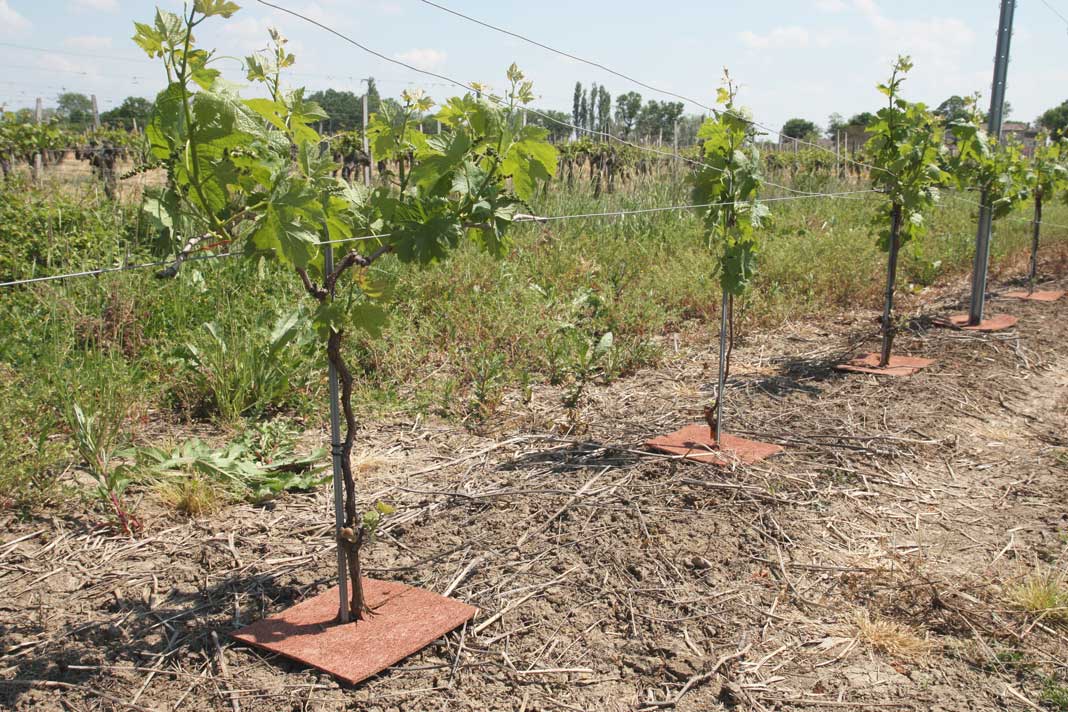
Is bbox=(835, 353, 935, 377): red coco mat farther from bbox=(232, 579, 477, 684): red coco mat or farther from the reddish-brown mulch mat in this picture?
bbox=(232, 579, 477, 684): red coco mat

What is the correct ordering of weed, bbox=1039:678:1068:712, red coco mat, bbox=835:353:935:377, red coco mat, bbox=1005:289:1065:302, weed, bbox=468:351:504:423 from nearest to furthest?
1. weed, bbox=1039:678:1068:712
2. weed, bbox=468:351:504:423
3. red coco mat, bbox=835:353:935:377
4. red coco mat, bbox=1005:289:1065:302

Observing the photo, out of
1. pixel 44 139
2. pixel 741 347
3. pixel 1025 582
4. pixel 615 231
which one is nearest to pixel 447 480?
pixel 1025 582

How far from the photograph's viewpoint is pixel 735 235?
4.11m

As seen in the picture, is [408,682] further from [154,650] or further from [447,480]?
[447,480]

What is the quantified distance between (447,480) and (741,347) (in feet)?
11.4

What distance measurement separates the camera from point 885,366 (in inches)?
226

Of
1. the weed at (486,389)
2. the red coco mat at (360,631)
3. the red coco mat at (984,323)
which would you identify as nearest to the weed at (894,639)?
the red coco mat at (360,631)

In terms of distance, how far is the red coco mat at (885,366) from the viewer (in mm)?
5641

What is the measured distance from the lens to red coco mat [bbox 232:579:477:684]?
7.77 feet

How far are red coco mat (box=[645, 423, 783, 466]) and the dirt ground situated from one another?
0.09m

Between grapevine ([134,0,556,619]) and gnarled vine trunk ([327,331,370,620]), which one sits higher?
grapevine ([134,0,556,619])

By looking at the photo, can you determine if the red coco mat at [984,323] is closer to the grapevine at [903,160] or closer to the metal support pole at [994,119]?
the metal support pole at [994,119]

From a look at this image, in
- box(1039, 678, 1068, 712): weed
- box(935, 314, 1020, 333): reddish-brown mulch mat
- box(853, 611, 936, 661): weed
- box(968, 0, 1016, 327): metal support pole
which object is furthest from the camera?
box(935, 314, 1020, 333): reddish-brown mulch mat

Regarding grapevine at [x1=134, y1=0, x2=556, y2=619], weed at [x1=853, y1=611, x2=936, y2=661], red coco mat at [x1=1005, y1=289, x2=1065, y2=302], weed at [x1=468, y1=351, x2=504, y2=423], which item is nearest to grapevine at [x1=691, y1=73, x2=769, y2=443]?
weed at [x1=468, y1=351, x2=504, y2=423]
